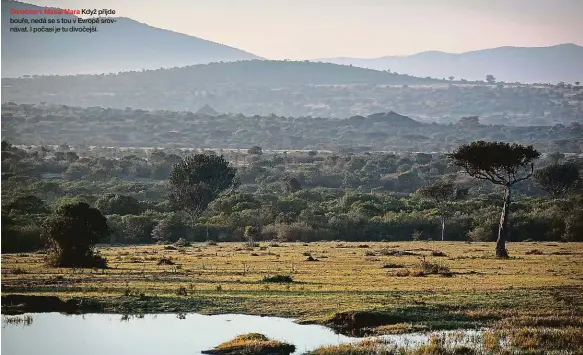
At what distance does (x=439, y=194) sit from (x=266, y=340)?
2241 inches

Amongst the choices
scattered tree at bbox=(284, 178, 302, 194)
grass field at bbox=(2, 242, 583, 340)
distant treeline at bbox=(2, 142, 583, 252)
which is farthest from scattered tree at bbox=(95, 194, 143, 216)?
grass field at bbox=(2, 242, 583, 340)

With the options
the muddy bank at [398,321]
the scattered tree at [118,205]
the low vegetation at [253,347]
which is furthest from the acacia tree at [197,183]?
the low vegetation at [253,347]

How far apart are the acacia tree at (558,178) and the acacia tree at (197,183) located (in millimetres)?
33113

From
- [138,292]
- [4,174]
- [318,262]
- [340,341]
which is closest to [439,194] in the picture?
[318,262]

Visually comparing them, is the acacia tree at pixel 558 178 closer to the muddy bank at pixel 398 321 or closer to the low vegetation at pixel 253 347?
the muddy bank at pixel 398 321

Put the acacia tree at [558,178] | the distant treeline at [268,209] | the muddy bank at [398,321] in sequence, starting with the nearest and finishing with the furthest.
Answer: the muddy bank at [398,321] → the distant treeline at [268,209] → the acacia tree at [558,178]

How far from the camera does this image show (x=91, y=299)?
101 feet

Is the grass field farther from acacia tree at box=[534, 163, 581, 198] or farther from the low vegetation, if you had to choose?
acacia tree at box=[534, 163, 581, 198]

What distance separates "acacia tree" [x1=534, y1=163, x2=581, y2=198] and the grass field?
50.5m

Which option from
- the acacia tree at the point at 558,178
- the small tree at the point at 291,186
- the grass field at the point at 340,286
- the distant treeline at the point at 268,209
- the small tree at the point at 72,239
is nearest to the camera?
the grass field at the point at 340,286

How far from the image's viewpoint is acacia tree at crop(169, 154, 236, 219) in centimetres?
8538

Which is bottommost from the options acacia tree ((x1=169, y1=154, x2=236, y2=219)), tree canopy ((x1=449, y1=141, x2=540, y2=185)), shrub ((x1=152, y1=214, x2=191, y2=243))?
shrub ((x1=152, y1=214, x2=191, y2=243))

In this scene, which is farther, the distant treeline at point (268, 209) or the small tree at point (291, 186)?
the small tree at point (291, 186)

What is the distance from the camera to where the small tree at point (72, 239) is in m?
40.9
